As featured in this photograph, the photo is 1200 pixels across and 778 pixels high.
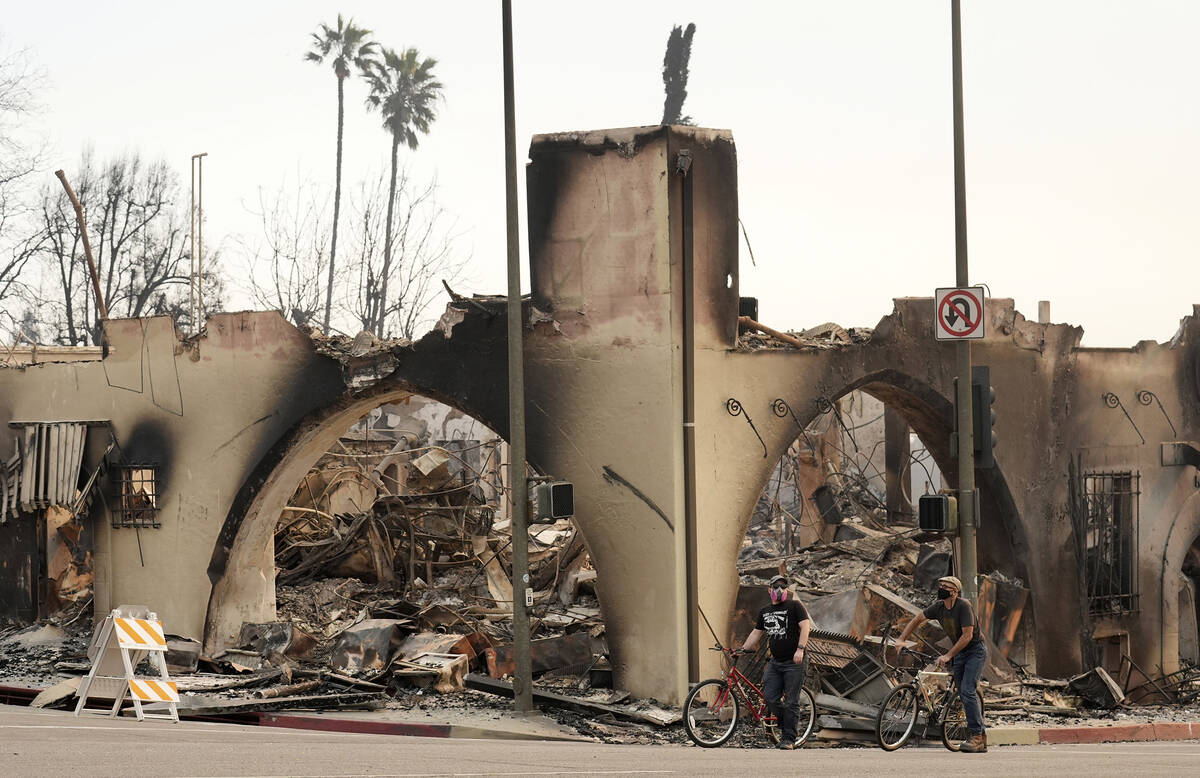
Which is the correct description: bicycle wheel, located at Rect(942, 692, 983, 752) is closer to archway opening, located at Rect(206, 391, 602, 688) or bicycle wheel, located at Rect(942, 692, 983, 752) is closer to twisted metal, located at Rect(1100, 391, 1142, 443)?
archway opening, located at Rect(206, 391, 602, 688)

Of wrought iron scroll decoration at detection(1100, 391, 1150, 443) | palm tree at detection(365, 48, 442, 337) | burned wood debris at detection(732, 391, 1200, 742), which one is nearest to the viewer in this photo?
burned wood debris at detection(732, 391, 1200, 742)

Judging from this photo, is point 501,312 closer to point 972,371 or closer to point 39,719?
point 972,371

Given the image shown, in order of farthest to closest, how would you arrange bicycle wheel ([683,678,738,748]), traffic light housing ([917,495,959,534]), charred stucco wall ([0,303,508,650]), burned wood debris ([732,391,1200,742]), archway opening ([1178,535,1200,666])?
archway opening ([1178,535,1200,666]) < charred stucco wall ([0,303,508,650]) < burned wood debris ([732,391,1200,742]) < traffic light housing ([917,495,959,534]) < bicycle wheel ([683,678,738,748])

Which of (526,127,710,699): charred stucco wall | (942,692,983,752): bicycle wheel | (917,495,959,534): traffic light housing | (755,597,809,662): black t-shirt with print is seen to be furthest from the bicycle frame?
(917,495,959,534): traffic light housing

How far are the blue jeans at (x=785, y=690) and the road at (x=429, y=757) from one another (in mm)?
313

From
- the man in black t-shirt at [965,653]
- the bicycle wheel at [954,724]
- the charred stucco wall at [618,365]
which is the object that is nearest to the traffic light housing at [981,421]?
the man in black t-shirt at [965,653]

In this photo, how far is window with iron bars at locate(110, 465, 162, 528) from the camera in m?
18.8

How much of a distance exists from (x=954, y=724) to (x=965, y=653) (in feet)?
2.38

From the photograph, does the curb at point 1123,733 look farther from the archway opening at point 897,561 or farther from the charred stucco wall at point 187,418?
the charred stucco wall at point 187,418

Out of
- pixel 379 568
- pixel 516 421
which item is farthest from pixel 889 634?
pixel 379 568

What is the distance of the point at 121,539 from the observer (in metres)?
18.9

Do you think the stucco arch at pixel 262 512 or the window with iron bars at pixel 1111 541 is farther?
the window with iron bars at pixel 1111 541

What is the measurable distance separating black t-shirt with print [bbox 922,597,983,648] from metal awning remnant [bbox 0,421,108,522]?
11838 mm

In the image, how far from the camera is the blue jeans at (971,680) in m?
12.8
